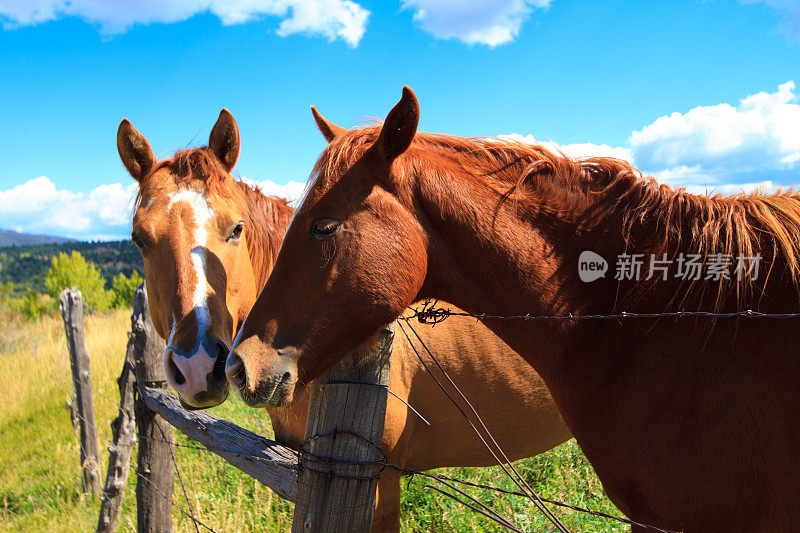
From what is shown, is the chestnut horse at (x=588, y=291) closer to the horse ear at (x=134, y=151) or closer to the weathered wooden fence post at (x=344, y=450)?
the weathered wooden fence post at (x=344, y=450)

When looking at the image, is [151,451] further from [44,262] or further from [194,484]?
[44,262]

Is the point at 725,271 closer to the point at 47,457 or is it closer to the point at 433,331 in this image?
the point at 433,331

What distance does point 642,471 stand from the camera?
1.40 metres

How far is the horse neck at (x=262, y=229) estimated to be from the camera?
299 cm

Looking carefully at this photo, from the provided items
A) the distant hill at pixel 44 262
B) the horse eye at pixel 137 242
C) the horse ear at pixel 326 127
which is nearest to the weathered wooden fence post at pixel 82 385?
the horse eye at pixel 137 242

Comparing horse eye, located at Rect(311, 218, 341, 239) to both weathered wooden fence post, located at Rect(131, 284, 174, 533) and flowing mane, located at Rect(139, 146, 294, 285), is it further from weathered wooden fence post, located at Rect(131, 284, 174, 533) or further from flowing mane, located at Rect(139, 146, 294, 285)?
weathered wooden fence post, located at Rect(131, 284, 174, 533)

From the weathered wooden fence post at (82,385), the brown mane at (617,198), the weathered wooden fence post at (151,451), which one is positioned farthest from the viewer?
the weathered wooden fence post at (82,385)

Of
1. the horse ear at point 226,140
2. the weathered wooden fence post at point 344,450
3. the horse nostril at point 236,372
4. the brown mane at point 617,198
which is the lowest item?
the weathered wooden fence post at point 344,450

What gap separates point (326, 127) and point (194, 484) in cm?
404

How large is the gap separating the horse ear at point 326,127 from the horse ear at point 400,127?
58 centimetres

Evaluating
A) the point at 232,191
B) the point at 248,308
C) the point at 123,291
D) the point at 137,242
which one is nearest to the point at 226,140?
the point at 232,191

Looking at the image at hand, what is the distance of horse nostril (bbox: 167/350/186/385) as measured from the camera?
7.40ft

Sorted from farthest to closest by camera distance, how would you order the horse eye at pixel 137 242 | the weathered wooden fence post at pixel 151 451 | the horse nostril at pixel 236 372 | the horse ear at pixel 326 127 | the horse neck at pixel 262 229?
the weathered wooden fence post at pixel 151 451 < the horse neck at pixel 262 229 < the horse eye at pixel 137 242 < the horse ear at pixel 326 127 < the horse nostril at pixel 236 372

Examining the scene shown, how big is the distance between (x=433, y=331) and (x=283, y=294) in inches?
57.1
